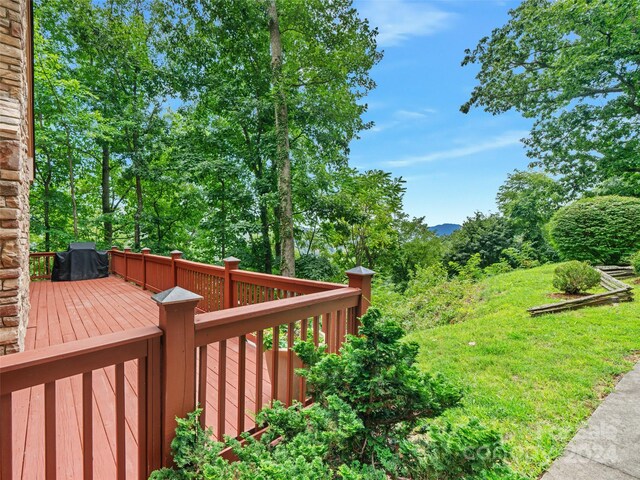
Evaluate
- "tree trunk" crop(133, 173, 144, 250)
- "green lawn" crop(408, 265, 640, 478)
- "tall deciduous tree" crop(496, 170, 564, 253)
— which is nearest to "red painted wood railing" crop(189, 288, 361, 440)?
"green lawn" crop(408, 265, 640, 478)

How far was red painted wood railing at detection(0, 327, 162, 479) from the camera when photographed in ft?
3.58

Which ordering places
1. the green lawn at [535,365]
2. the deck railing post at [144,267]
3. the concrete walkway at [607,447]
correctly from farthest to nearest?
the deck railing post at [144,267]
the green lawn at [535,365]
the concrete walkway at [607,447]

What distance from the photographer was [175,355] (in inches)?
58.2

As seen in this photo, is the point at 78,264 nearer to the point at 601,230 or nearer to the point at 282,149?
the point at 282,149

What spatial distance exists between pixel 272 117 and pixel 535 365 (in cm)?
1071

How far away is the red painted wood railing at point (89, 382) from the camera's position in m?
1.09

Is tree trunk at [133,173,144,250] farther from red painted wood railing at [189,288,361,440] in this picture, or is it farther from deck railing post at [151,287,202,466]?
deck railing post at [151,287,202,466]

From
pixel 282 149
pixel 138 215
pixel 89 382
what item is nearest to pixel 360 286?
pixel 89 382

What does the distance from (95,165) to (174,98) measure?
16.5 ft

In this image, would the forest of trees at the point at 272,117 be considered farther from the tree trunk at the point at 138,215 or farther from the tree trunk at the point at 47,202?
the tree trunk at the point at 138,215

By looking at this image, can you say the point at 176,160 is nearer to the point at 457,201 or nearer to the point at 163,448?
the point at 163,448

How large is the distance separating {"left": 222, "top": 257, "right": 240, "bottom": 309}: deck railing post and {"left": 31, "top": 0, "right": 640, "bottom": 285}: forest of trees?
5.08 meters

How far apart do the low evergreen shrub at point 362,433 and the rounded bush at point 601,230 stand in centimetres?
1033

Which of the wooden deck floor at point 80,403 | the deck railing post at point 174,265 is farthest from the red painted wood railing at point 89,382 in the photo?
the deck railing post at point 174,265
